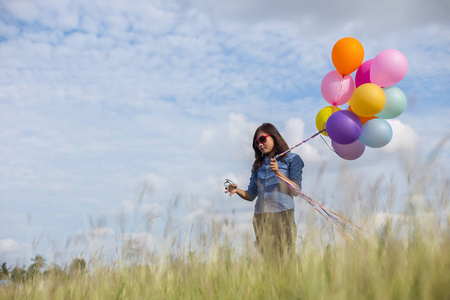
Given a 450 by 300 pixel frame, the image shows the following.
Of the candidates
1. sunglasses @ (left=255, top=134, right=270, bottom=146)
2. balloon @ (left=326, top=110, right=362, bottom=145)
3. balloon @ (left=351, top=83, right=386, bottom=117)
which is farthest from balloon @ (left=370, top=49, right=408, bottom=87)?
sunglasses @ (left=255, top=134, right=270, bottom=146)

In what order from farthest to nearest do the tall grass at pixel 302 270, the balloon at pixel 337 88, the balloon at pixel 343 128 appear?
the balloon at pixel 337 88 → the balloon at pixel 343 128 → the tall grass at pixel 302 270

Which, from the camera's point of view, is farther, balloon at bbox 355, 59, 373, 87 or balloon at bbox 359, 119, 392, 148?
balloon at bbox 355, 59, 373, 87

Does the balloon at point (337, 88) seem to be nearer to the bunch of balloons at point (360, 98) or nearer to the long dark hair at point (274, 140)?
→ the bunch of balloons at point (360, 98)

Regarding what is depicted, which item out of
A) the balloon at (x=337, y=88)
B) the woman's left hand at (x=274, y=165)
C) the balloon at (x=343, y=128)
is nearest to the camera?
the woman's left hand at (x=274, y=165)

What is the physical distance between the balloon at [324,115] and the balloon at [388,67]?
53cm

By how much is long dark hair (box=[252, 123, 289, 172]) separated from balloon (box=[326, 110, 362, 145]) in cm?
46

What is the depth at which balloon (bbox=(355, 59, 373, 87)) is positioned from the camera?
14.1 ft

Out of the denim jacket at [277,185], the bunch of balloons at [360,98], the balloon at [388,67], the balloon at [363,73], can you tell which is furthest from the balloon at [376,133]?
the denim jacket at [277,185]

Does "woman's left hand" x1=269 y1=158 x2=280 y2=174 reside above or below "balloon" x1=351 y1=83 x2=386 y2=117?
below

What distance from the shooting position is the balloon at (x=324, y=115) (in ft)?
14.4

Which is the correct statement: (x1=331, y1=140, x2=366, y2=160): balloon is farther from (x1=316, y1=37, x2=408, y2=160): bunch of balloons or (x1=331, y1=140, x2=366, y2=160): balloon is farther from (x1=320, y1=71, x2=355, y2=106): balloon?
(x1=320, y1=71, x2=355, y2=106): balloon

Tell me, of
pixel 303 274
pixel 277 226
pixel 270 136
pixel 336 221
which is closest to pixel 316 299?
pixel 303 274

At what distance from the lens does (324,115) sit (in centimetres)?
439

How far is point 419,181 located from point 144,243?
6.93 ft
